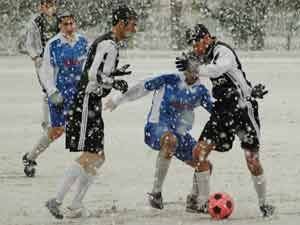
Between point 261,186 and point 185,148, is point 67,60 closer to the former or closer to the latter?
point 185,148

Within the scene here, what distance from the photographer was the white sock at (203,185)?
9594 mm

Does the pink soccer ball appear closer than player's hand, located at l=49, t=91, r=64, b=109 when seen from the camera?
Yes

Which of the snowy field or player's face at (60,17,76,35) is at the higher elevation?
player's face at (60,17,76,35)

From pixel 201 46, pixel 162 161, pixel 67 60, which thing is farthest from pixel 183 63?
pixel 67 60

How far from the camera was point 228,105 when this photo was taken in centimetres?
934

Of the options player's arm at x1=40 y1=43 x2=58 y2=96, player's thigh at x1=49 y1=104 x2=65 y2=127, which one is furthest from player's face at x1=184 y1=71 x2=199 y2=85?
player's thigh at x1=49 y1=104 x2=65 y2=127

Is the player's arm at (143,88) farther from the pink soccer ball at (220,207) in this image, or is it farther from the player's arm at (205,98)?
the pink soccer ball at (220,207)

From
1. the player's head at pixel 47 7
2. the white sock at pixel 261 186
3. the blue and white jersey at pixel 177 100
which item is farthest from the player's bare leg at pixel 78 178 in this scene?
the player's head at pixel 47 7

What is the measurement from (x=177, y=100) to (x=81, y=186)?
1281mm

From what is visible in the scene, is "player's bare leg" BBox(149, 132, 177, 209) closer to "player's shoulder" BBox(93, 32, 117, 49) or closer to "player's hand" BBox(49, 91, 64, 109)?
"player's shoulder" BBox(93, 32, 117, 49)

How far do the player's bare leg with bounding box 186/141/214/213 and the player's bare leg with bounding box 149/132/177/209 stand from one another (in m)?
0.24

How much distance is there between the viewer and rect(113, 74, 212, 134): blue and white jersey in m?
9.73

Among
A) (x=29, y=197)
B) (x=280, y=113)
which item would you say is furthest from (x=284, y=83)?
(x=29, y=197)

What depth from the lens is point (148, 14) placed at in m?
40.7
